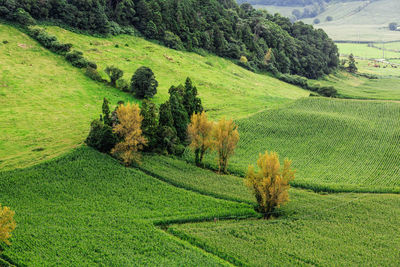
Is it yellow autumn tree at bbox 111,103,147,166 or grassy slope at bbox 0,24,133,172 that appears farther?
grassy slope at bbox 0,24,133,172

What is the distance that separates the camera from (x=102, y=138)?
7200cm

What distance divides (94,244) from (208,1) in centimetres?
16350

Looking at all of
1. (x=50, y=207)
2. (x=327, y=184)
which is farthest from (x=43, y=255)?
(x=327, y=184)

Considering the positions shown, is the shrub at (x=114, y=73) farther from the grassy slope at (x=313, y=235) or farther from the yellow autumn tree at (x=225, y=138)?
the grassy slope at (x=313, y=235)

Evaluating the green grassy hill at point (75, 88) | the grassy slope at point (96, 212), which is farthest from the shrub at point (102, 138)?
the green grassy hill at point (75, 88)

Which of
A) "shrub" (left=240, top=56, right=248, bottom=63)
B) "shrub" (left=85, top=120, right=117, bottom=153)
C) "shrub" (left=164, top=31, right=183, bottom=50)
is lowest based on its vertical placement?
"shrub" (left=85, top=120, right=117, bottom=153)

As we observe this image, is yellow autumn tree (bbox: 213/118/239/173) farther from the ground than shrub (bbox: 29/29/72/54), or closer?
closer

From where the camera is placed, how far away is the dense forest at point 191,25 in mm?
136000

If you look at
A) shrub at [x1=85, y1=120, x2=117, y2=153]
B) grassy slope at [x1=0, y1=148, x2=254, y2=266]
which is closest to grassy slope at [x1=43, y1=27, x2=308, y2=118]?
shrub at [x1=85, y1=120, x2=117, y2=153]

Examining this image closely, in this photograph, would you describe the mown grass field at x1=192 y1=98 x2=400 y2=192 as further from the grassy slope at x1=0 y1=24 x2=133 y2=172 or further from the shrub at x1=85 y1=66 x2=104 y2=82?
the shrub at x1=85 y1=66 x2=104 y2=82

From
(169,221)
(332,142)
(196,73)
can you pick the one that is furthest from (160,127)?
(196,73)

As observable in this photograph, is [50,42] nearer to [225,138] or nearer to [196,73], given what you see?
[196,73]

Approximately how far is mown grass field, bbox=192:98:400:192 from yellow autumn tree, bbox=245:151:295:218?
12.7m

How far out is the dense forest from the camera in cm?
13600
